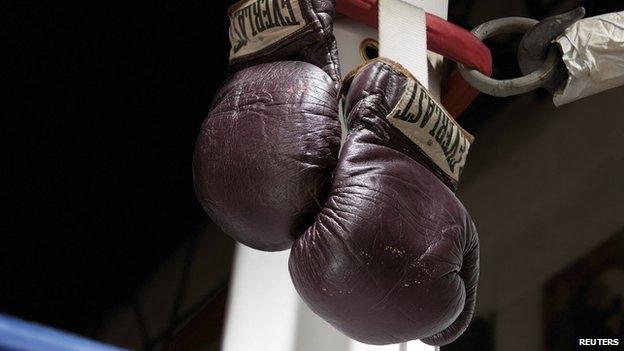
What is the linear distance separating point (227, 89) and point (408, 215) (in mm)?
307

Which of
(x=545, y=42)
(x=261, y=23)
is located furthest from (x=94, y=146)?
(x=545, y=42)

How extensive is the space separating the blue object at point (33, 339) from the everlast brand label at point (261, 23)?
64cm

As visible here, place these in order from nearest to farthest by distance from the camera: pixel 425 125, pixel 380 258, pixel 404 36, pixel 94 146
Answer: pixel 380 258, pixel 425 125, pixel 404 36, pixel 94 146

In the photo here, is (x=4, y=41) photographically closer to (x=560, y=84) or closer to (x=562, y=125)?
(x=560, y=84)

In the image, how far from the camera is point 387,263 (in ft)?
2.34

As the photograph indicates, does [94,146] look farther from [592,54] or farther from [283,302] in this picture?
[592,54]

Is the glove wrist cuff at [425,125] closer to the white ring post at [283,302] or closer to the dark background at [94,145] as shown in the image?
the white ring post at [283,302]

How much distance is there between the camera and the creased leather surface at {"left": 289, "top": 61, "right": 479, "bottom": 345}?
28.0 inches

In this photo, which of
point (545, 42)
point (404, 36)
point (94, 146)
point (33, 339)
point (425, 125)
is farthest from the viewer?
point (545, 42)

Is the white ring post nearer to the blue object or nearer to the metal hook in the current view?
the metal hook

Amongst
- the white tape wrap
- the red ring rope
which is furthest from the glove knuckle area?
the white tape wrap

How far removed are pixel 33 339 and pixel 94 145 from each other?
0.88 metres

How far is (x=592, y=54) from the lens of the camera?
1.19 metres

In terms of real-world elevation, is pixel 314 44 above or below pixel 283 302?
above
